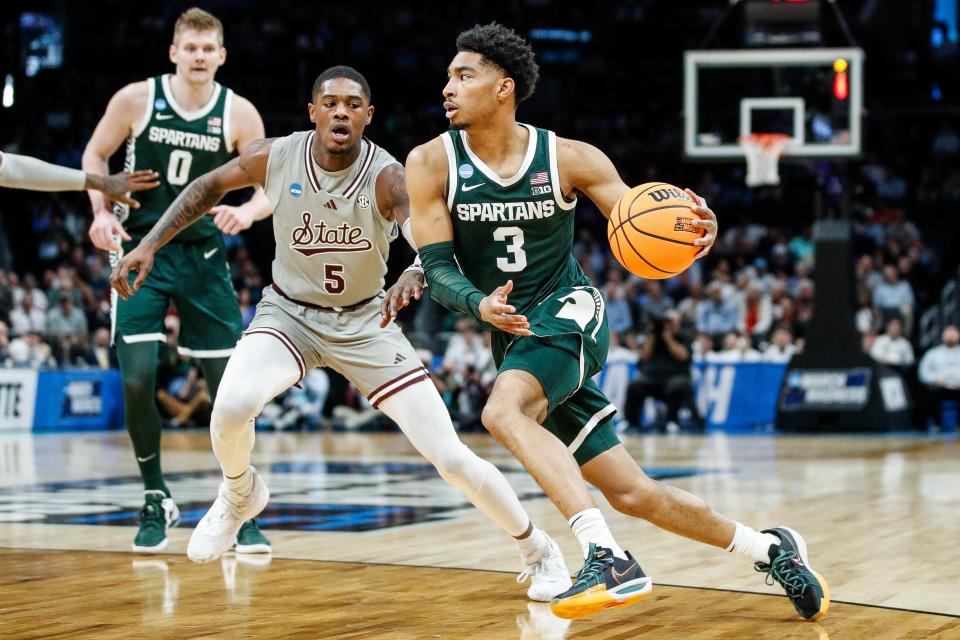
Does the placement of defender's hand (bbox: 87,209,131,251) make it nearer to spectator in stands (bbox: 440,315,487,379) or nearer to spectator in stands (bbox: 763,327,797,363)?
spectator in stands (bbox: 440,315,487,379)

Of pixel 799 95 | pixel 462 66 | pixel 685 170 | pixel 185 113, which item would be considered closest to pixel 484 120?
pixel 462 66

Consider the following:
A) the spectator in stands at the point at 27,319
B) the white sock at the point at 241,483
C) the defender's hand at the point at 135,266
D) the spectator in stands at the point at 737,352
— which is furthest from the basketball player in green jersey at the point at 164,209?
the spectator in stands at the point at 27,319

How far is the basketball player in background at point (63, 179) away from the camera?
21.2ft

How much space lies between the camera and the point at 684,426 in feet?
58.4

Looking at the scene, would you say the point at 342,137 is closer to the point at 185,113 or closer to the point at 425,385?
the point at 425,385

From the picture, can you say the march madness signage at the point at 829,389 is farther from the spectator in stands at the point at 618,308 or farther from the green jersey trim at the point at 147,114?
the green jersey trim at the point at 147,114

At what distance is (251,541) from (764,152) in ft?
36.3

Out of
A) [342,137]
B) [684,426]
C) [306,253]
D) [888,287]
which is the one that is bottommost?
[684,426]

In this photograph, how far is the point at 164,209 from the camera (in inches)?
282

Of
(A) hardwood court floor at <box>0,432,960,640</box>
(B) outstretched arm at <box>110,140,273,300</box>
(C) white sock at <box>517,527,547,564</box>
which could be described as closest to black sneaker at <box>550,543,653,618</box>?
(A) hardwood court floor at <box>0,432,960,640</box>

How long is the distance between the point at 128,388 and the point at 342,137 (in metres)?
1.98

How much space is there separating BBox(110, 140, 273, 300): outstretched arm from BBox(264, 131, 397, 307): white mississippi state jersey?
3.0 inches

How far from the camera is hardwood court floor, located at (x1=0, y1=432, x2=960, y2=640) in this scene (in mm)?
4820

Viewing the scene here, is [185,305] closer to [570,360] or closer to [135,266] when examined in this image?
[135,266]
